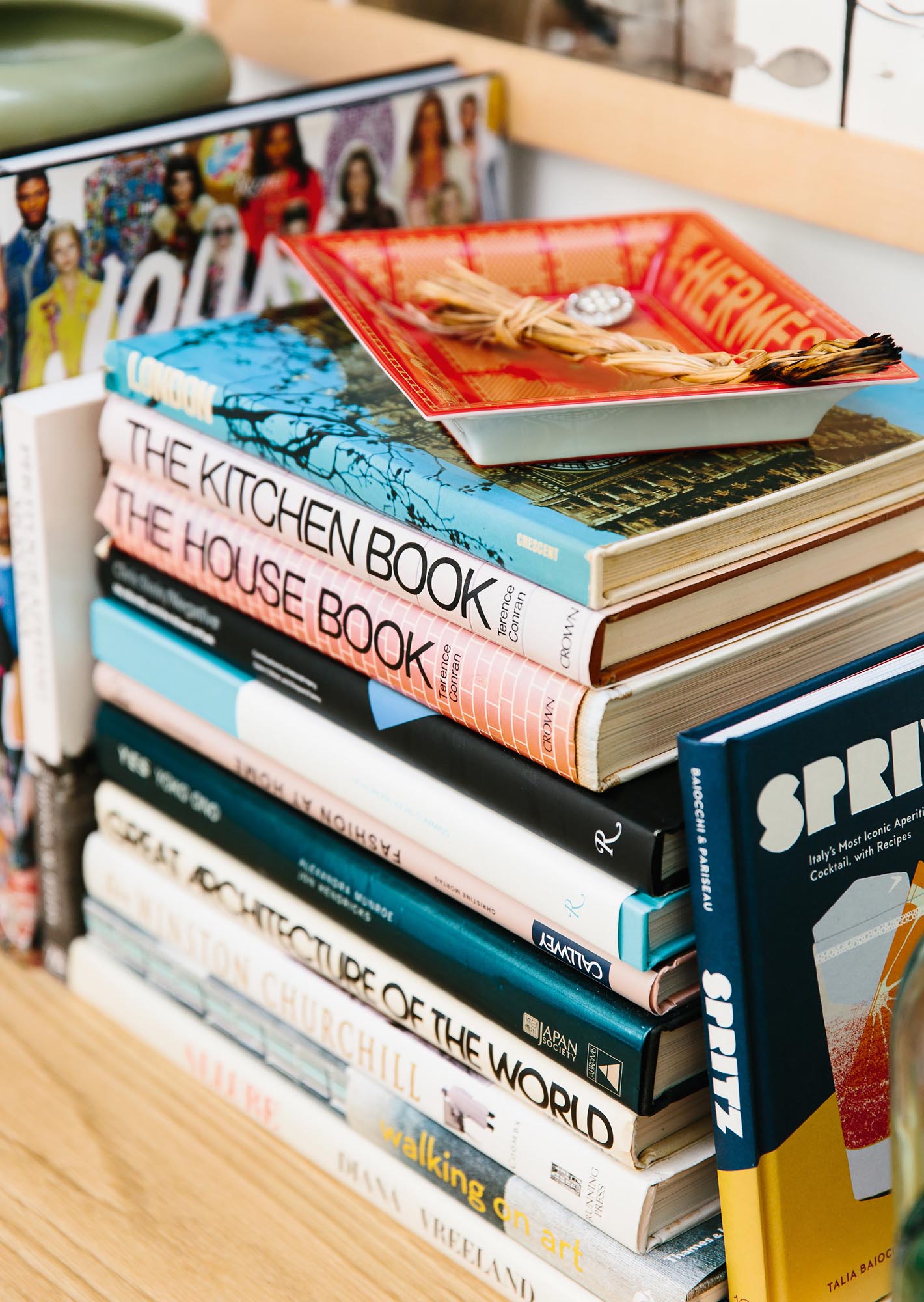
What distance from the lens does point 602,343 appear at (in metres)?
0.61

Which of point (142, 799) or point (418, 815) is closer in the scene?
point (418, 815)

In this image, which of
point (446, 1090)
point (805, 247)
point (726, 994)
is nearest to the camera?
point (726, 994)

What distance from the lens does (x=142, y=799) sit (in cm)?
77

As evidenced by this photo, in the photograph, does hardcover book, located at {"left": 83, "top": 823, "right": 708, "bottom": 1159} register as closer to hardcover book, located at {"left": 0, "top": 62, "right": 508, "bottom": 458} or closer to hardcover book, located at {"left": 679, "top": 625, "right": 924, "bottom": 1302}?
hardcover book, located at {"left": 679, "top": 625, "right": 924, "bottom": 1302}

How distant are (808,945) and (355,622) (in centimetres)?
22

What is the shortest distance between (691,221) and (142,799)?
397 mm

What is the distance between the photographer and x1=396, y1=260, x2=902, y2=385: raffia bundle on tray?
54cm

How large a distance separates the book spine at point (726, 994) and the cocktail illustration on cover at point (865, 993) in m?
0.04

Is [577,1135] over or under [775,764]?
under

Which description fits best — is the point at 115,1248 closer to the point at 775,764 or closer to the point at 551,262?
the point at 775,764

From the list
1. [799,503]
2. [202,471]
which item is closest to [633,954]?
[799,503]

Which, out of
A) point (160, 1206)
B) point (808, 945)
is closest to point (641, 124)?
point (808, 945)

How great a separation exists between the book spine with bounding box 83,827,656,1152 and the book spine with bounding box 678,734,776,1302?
0.04 metres

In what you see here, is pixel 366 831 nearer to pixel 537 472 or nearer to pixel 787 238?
pixel 537 472
